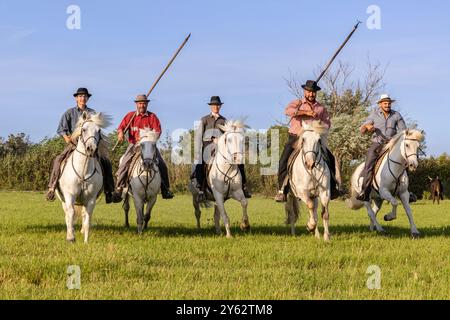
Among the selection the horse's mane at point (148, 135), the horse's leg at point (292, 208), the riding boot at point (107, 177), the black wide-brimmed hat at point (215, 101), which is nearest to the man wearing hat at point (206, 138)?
the black wide-brimmed hat at point (215, 101)

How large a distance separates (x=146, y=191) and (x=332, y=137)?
35.1 meters

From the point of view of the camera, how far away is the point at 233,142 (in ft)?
40.9

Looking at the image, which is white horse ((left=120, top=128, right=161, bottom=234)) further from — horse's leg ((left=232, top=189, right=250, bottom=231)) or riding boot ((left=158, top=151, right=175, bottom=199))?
horse's leg ((left=232, top=189, right=250, bottom=231))

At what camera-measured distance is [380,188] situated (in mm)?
13477

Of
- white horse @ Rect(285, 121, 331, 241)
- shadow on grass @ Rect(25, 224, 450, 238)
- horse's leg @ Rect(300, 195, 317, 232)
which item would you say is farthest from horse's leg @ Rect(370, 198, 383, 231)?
horse's leg @ Rect(300, 195, 317, 232)

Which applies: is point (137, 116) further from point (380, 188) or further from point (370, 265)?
point (370, 265)

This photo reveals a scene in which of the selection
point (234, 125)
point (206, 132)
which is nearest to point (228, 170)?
point (234, 125)

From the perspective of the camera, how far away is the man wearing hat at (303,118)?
41.6 ft

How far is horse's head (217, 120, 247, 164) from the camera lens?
12406 mm

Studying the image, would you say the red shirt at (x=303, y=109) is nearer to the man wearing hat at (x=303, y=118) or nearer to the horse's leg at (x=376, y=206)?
the man wearing hat at (x=303, y=118)

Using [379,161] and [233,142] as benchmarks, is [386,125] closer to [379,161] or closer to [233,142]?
[379,161]

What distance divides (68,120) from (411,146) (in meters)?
7.20

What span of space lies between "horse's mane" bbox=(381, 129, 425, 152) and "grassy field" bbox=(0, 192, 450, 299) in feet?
6.71
